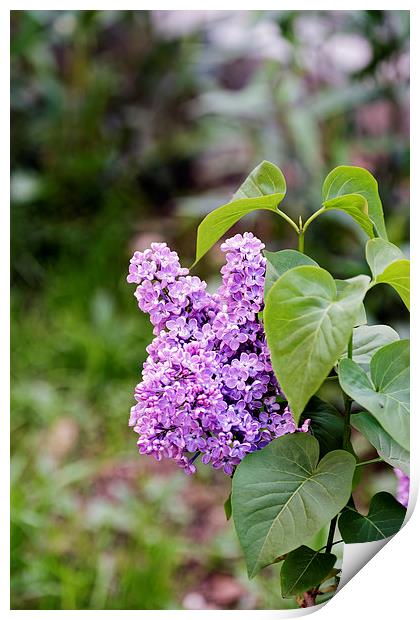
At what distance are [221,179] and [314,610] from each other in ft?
4.78

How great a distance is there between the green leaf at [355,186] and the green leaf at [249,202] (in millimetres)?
25

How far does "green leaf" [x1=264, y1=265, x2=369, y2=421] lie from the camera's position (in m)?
0.36

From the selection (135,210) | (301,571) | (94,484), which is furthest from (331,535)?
(135,210)

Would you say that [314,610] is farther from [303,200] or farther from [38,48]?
[38,48]

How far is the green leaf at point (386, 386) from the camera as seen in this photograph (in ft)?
1.20

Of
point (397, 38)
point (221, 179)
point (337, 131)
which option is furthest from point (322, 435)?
point (221, 179)

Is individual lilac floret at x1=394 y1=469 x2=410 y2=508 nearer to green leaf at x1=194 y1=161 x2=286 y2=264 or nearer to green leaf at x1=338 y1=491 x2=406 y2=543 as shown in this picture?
green leaf at x1=338 y1=491 x2=406 y2=543

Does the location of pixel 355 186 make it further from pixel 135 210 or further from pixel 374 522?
pixel 135 210

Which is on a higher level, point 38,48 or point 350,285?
point 38,48

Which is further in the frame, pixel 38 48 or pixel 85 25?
pixel 38 48

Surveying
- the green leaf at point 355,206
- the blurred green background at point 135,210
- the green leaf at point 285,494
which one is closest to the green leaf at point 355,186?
the green leaf at point 355,206

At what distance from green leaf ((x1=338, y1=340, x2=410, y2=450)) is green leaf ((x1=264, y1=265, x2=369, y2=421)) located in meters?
0.02

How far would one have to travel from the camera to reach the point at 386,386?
1.27 feet

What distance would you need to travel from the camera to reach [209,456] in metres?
0.39
